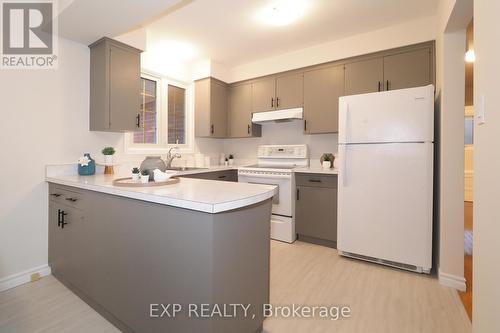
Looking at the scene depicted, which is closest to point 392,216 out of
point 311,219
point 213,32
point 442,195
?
point 442,195

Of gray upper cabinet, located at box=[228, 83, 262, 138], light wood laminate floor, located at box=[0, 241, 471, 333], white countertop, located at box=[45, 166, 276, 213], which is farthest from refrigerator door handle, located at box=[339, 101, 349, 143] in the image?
gray upper cabinet, located at box=[228, 83, 262, 138]

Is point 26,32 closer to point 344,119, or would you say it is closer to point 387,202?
point 344,119

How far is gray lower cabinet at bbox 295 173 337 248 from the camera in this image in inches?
111

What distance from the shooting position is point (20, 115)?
80.2 inches

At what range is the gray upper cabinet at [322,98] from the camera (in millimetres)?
3008

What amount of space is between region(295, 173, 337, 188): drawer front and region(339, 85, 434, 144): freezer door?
0.51 meters

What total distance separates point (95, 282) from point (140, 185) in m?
0.80

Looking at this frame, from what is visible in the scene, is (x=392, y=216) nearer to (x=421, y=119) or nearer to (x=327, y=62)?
(x=421, y=119)

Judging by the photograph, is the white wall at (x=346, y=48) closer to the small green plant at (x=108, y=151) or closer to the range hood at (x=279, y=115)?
the range hood at (x=279, y=115)

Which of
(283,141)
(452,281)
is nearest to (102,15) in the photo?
(283,141)

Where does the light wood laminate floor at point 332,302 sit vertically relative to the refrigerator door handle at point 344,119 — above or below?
below

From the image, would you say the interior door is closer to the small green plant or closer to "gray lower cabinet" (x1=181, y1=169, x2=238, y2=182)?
"gray lower cabinet" (x1=181, y1=169, x2=238, y2=182)

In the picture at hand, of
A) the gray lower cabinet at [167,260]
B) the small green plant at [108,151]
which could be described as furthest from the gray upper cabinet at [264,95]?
the gray lower cabinet at [167,260]

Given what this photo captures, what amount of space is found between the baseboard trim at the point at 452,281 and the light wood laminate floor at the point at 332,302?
64mm
